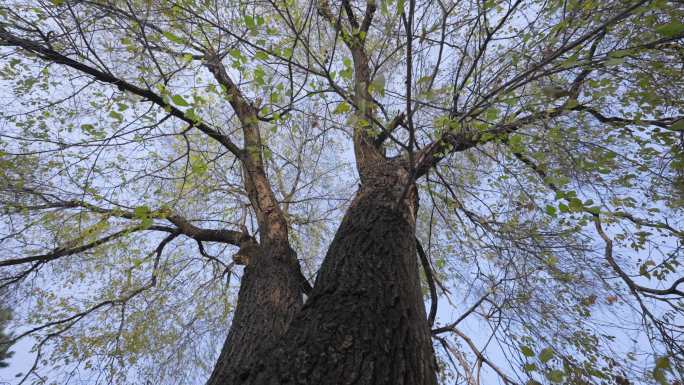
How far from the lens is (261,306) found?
8.86 ft

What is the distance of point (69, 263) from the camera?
4590mm

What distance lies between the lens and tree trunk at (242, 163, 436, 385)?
133 centimetres

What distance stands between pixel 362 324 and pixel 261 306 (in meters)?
1.44

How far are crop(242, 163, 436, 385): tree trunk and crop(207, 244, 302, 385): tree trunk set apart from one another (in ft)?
1.88

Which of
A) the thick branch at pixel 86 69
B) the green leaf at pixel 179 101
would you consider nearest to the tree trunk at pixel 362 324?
the green leaf at pixel 179 101

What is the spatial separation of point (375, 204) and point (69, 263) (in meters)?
4.74

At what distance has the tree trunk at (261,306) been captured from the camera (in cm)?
225

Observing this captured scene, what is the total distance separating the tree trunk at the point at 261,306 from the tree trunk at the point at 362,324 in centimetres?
57

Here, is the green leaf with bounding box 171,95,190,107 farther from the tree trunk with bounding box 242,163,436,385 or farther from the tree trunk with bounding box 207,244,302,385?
the tree trunk with bounding box 207,244,302,385

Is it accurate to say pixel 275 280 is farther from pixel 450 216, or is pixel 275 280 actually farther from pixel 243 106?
pixel 450 216

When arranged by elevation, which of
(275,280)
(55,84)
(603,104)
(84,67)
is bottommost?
(275,280)

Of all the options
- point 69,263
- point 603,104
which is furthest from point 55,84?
point 603,104

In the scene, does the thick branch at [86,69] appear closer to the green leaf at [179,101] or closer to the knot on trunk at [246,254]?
the green leaf at [179,101]

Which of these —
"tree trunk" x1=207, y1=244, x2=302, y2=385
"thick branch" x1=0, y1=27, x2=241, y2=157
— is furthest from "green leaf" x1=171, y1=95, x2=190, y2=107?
"tree trunk" x1=207, y1=244, x2=302, y2=385
